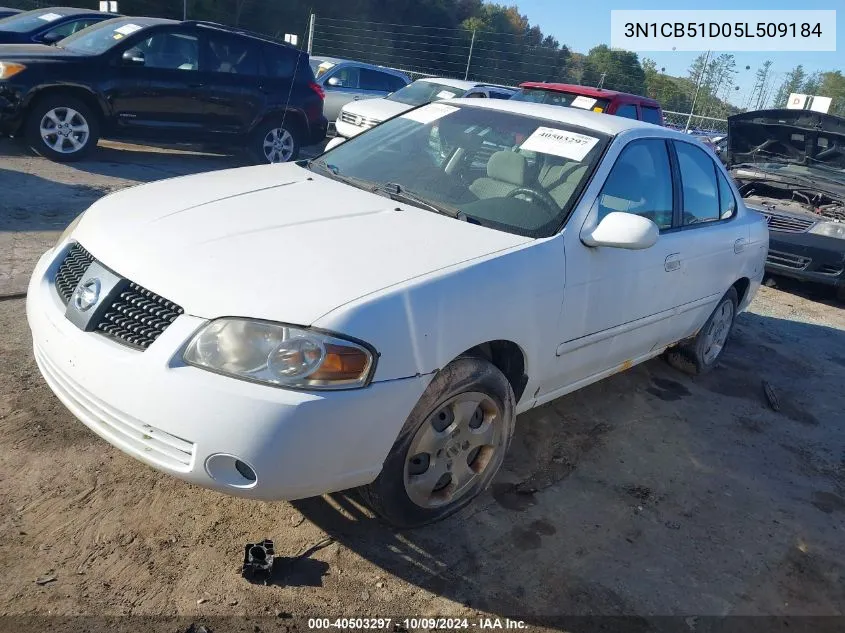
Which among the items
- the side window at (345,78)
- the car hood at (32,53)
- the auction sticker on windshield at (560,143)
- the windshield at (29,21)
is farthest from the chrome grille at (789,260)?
the windshield at (29,21)

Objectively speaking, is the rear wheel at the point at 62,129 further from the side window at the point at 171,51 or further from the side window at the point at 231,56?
the side window at the point at 231,56

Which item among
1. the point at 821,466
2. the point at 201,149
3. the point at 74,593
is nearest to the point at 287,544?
the point at 74,593

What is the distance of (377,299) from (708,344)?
3.37 metres

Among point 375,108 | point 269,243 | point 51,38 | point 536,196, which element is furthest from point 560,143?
point 51,38

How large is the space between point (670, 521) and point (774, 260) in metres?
5.43

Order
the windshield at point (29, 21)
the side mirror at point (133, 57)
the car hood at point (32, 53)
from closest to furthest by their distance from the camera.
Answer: the car hood at point (32, 53) < the side mirror at point (133, 57) < the windshield at point (29, 21)

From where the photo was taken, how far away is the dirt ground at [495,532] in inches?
95.3

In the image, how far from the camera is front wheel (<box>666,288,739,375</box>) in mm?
4844

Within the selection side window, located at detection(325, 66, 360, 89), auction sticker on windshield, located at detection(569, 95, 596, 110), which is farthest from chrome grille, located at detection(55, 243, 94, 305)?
side window, located at detection(325, 66, 360, 89)

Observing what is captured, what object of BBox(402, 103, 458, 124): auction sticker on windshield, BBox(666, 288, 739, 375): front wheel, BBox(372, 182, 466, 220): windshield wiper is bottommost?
BBox(666, 288, 739, 375): front wheel

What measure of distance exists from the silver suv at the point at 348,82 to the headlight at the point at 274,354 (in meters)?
11.5

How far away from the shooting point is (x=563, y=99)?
10578mm

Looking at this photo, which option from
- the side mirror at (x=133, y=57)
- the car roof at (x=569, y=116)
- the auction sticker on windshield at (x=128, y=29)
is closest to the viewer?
the car roof at (x=569, y=116)

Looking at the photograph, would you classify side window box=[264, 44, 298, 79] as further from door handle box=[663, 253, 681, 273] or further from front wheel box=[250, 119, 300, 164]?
door handle box=[663, 253, 681, 273]
